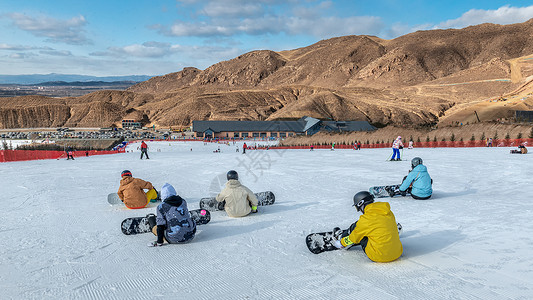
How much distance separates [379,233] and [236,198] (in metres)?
3.34

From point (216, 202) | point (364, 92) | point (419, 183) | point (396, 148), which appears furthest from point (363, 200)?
point (364, 92)

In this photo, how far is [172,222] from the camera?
215 inches

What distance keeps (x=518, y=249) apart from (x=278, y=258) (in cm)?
339

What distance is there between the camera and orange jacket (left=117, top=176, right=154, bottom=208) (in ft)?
26.0

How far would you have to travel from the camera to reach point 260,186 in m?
11.5

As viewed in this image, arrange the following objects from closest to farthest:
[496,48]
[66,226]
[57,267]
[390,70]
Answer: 1. [57,267]
2. [66,226]
3. [390,70]
4. [496,48]

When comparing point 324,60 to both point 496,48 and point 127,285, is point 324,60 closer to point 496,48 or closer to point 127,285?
point 496,48

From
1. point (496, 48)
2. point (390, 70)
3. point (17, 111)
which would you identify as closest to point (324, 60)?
point (390, 70)

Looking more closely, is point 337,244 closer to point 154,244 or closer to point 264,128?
point 154,244

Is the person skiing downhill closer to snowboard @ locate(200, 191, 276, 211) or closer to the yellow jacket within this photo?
snowboard @ locate(200, 191, 276, 211)

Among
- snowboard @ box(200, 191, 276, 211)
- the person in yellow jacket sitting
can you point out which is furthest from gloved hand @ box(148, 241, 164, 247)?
the person in yellow jacket sitting

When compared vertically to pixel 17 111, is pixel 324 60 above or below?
above

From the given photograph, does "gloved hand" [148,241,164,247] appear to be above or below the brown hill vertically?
below

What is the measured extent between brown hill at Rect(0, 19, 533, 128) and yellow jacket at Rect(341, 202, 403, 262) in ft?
235
